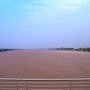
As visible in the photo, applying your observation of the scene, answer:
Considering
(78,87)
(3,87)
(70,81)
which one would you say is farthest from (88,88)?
(3,87)

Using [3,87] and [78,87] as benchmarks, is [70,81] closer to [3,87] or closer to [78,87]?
[78,87]

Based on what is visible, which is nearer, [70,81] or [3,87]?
[70,81]

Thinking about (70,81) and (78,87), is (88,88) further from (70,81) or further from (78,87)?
(70,81)

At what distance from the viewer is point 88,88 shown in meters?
6.79

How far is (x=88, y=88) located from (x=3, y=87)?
81.8 inches

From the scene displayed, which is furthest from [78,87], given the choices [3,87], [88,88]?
[3,87]

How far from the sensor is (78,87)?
6926 mm

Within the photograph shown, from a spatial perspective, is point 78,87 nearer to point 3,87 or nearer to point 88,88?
point 88,88

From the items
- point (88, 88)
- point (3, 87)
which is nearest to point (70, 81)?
point (88, 88)

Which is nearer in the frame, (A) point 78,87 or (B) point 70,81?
(B) point 70,81

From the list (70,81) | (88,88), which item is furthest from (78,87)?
(70,81)

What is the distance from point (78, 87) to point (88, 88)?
0.87 feet

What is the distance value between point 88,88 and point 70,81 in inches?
43.1
